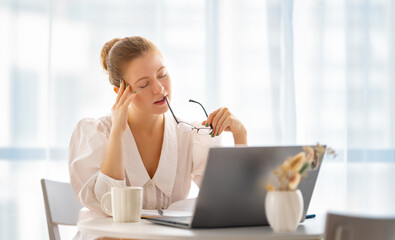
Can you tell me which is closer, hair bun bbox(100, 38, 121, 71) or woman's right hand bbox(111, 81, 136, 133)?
woman's right hand bbox(111, 81, 136, 133)

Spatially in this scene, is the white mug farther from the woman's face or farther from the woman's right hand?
the woman's face

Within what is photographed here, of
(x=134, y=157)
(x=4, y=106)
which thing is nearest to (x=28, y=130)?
(x=4, y=106)

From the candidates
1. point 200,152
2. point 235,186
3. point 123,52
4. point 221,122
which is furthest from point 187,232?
point 123,52

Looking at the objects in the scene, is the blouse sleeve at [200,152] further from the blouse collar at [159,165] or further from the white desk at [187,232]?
the white desk at [187,232]

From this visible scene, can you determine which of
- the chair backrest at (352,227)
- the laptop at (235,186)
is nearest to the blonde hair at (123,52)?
the laptop at (235,186)

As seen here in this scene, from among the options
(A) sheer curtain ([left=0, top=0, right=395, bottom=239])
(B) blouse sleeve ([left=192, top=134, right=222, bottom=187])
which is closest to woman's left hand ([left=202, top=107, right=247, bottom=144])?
(B) blouse sleeve ([left=192, top=134, right=222, bottom=187])

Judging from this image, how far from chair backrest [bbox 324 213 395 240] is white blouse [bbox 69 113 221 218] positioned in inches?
28.5

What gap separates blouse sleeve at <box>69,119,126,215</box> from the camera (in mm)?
1521

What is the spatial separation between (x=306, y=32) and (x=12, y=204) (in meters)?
1.77

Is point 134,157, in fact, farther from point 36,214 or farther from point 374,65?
point 374,65

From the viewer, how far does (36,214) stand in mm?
2641

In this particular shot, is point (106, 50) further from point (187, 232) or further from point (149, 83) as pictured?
point (187, 232)

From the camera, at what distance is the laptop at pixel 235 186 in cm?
106

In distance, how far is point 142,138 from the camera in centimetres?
182
